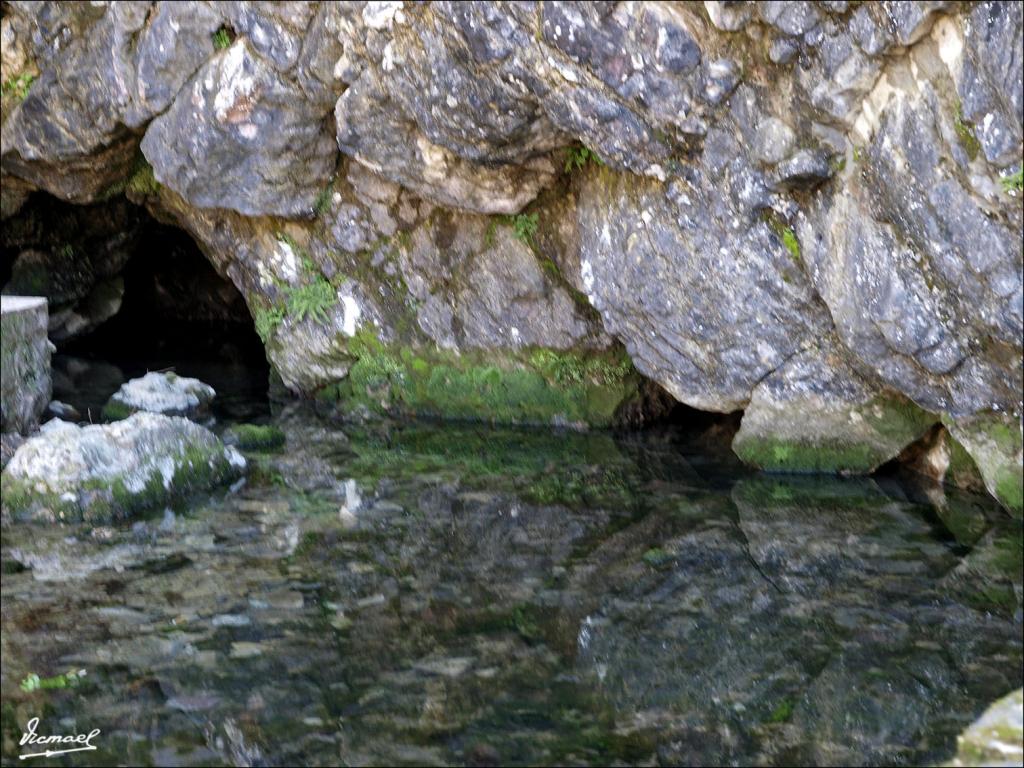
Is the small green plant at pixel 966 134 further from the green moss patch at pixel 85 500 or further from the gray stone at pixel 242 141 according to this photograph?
the green moss patch at pixel 85 500

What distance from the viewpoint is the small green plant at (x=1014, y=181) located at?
7.19 meters

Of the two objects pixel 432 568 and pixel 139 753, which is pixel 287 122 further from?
pixel 139 753

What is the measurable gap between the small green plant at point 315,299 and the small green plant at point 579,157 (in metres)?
4.11

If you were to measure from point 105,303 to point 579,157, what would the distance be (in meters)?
12.0

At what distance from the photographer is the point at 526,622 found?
725 centimetres

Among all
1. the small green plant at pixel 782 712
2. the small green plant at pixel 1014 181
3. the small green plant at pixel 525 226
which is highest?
the small green plant at pixel 1014 181

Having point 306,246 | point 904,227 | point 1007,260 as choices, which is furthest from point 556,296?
point 1007,260

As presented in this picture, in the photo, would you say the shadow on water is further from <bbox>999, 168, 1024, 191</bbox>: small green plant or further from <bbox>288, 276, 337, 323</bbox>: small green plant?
<bbox>288, 276, 337, 323</bbox>: small green plant

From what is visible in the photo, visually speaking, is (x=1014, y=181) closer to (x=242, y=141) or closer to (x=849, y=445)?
(x=849, y=445)

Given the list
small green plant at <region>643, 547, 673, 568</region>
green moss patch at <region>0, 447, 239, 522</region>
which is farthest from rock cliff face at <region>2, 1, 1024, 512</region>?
green moss patch at <region>0, 447, 239, 522</region>

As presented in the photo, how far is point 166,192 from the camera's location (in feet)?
49.3

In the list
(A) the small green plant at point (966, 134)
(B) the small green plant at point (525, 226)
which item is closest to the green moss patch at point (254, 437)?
(B) the small green plant at point (525, 226)

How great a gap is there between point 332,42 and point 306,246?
3415 millimetres

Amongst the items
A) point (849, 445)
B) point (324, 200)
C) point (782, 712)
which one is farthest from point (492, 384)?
point (782, 712)
